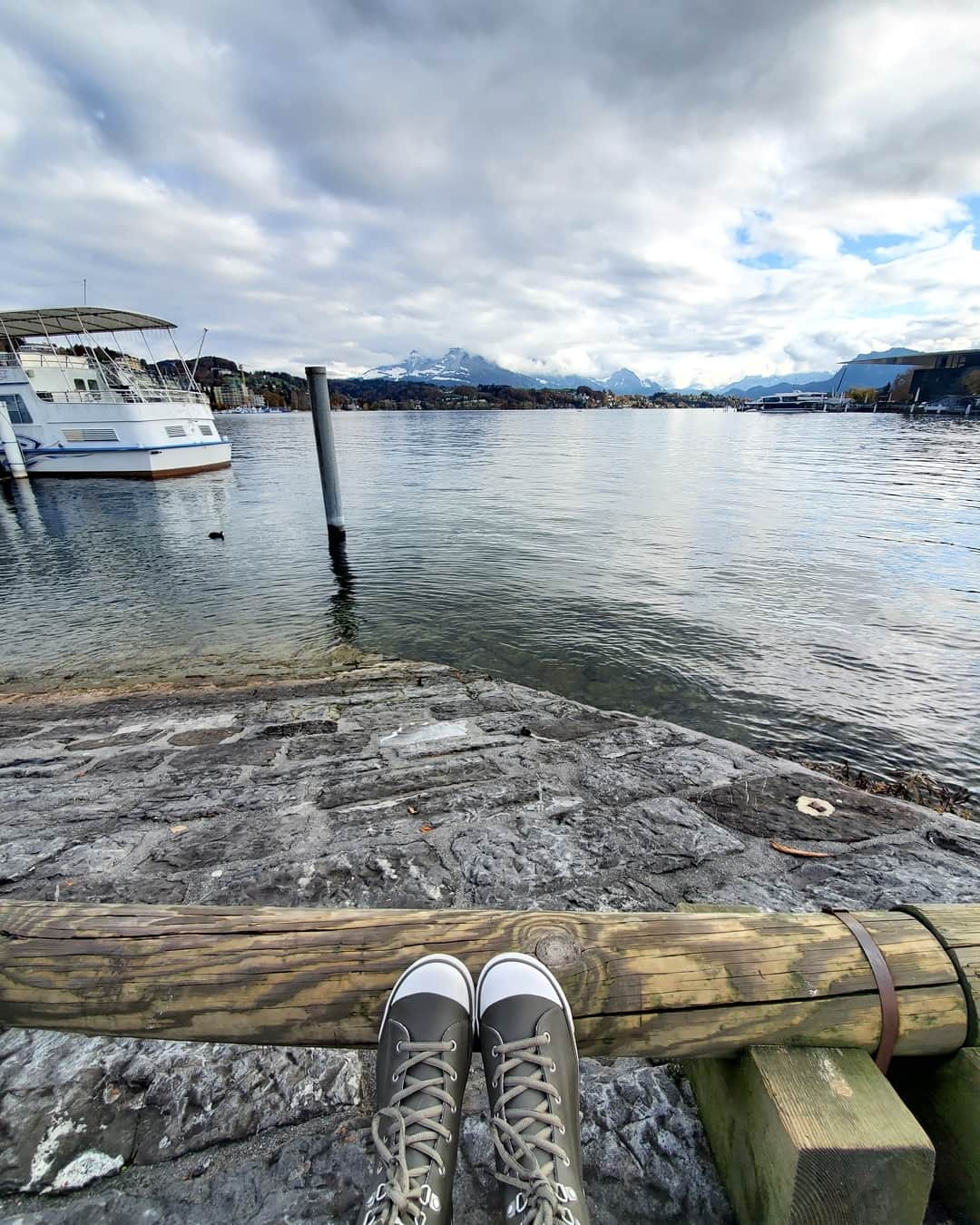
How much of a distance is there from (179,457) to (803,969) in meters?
39.8

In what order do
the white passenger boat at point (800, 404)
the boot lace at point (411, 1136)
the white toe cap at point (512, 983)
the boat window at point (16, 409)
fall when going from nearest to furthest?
the boot lace at point (411, 1136), the white toe cap at point (512, 983), the boat window at point (16, 409), the white passenger boat at point (800, 404)

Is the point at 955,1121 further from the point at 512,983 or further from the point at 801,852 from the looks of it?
the point at 801,852

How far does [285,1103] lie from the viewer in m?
1.95

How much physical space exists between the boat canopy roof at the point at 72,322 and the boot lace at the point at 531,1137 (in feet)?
124

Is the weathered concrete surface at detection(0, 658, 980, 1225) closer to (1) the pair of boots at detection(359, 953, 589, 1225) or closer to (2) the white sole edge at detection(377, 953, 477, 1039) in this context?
(1) the pair of boots at detection(359, 953, 589, 1225)

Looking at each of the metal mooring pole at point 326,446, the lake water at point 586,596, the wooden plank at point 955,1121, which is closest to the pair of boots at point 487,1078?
the wooden plank at point 955,1121

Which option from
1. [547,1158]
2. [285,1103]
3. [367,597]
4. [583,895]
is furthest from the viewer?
[367,597]

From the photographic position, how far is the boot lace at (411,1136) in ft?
4.87

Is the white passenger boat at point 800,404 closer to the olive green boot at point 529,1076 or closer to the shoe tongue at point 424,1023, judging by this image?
the olive green boot at point 529,1076

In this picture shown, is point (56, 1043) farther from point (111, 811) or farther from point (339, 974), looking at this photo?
point (111, 811)

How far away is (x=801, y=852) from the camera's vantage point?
349cm

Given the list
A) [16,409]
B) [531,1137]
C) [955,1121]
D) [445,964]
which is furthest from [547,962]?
[16,409]

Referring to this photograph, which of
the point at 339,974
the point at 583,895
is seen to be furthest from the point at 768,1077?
the point at 583,895

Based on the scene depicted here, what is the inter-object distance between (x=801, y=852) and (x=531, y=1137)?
8.68 feet
